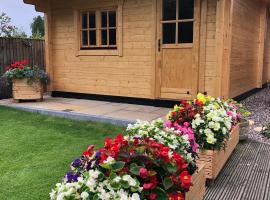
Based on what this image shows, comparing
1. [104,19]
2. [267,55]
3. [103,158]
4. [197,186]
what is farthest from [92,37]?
[267,55]

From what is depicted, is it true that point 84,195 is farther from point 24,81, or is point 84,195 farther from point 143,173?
point 24,81

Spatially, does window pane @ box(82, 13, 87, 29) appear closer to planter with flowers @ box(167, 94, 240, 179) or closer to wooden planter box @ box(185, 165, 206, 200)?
planter with flowers @ box(167, 94, 240, 179)

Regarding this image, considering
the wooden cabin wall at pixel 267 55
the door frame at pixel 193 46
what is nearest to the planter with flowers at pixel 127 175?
the door frame at pixel 193 46

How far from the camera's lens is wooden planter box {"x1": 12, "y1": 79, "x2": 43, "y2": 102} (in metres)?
6.96

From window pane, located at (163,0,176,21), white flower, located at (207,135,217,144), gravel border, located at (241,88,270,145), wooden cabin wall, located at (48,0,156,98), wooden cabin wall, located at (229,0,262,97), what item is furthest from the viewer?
wooden cabin wall, located at (229,0,262,97)

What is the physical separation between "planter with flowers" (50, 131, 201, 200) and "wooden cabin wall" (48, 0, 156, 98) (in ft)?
14.9

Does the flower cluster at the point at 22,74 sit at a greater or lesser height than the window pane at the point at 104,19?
lesser

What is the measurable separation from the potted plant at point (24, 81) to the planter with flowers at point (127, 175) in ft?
17.9

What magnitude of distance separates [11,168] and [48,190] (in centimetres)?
77

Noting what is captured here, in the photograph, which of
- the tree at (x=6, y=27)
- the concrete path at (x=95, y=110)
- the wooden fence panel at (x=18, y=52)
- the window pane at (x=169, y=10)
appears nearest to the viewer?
the concrete path at (x=95, y=110)

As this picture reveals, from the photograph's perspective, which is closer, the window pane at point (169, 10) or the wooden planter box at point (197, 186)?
the wooden planter box at point (197, 186)

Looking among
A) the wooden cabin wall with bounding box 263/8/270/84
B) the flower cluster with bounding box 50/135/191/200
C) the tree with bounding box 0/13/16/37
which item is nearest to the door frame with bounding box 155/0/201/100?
the flower cluster with bounding box 50/135/191/200

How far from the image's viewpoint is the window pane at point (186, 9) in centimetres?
583

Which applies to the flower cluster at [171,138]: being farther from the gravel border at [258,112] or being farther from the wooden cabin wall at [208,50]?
the wooden cabin wall at [208,50]
